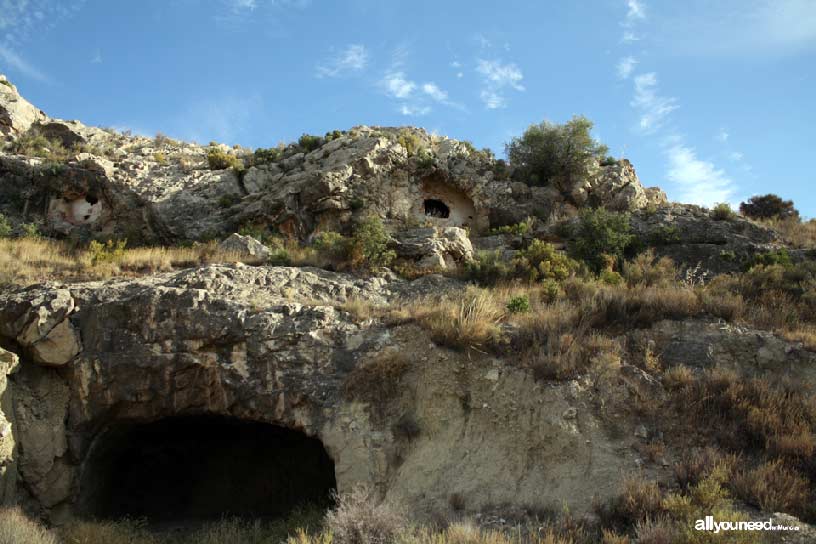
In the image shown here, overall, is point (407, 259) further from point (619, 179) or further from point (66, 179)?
point (66, 179)

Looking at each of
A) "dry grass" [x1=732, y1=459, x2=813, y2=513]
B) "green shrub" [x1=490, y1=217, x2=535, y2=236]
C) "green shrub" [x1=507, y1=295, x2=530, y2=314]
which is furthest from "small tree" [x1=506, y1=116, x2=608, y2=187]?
"dry grass" [x1=732, y1=459, x2=813, y2=513]

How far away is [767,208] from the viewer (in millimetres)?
22359

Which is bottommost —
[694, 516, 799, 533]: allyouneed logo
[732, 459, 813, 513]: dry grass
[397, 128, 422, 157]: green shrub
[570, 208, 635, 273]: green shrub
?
[694, 516, 799, 533]: allyouneed logo

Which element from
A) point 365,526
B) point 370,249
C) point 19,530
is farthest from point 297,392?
point 370,249

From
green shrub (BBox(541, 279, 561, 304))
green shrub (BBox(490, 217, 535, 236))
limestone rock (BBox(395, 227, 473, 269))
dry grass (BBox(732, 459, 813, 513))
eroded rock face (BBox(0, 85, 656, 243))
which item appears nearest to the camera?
dry grass (BBox(732, 459, 813, 513))

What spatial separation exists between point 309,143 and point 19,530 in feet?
54.1

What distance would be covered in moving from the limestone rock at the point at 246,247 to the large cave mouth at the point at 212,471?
4327 mm

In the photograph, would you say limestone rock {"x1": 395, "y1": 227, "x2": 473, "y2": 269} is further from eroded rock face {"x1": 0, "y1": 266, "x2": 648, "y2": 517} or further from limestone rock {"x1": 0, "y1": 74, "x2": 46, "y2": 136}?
limestone rock {"x1": 0, "y1": 74, "x2": 46, "y2": 136}

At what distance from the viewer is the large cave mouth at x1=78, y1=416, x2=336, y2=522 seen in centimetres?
1232

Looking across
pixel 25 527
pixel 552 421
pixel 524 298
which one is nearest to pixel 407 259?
pixel 524 298

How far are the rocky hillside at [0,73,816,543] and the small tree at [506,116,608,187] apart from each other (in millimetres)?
3209

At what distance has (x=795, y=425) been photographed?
7.87 metres

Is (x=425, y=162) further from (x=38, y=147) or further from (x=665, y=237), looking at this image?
(x=38, y=147)

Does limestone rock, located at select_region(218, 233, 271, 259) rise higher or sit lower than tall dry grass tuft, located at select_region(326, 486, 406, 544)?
higher
